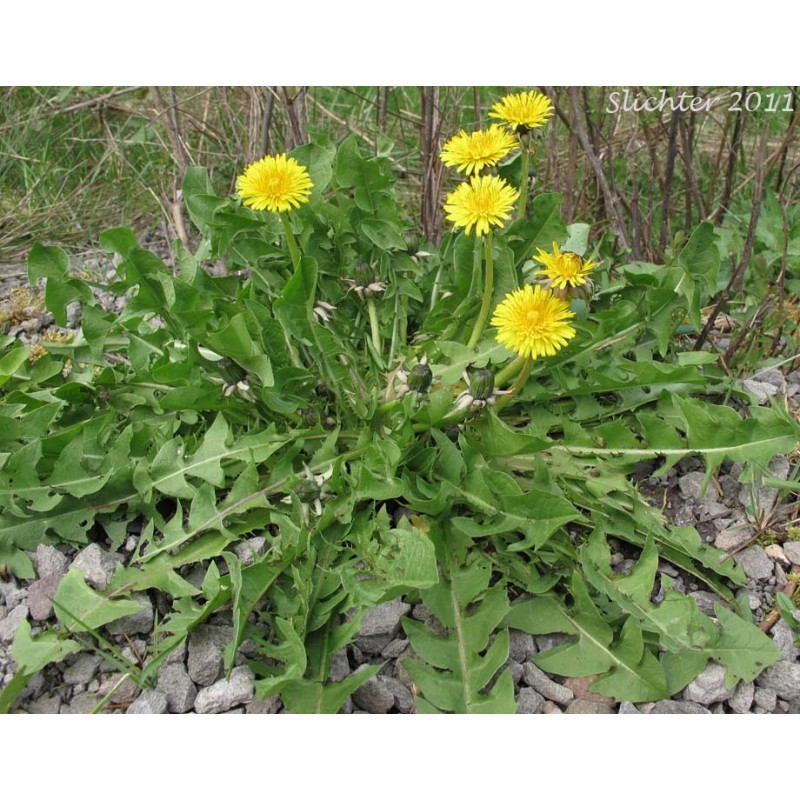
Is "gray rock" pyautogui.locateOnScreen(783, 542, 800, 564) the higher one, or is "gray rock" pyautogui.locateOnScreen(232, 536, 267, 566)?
"gray rock" pyautogui.locateOnScreen(232, 536, 267, 566)

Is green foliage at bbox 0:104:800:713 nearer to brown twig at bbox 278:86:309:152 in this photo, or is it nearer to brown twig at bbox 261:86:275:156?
brown twig at bbox 278:86:309:152

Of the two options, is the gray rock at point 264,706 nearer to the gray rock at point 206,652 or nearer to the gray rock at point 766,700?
the gray rock at point 206,652

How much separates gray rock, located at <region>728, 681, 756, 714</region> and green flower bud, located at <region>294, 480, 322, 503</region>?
1176mm

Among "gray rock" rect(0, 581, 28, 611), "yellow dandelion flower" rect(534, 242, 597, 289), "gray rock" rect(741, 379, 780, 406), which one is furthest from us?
"gray rock" rect(741, 379, 780, 406)

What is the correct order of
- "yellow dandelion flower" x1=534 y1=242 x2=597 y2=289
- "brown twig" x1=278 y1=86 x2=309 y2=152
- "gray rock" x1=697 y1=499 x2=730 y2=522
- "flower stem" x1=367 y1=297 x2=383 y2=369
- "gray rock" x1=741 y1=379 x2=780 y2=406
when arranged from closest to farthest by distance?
"yellow dandelion flower" x1=534 y1=242 x2=597 y2=289
"gray rock" x1=697 y1=499 x2=730 y2=522
"flower stem" x1=367 y1=297 x2=383 y2=369
"gray rock" x1=741 y1=379 x2=780 y2=406
"brown twig" x1=278 y1=86 x2=309 y2=152

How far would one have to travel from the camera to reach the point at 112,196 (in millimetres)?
4266

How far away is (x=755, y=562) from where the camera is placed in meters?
2.37

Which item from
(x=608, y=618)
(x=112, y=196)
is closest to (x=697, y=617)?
(x=608, y=618)

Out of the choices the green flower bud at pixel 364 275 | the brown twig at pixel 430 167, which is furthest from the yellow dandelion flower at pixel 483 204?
the brown twig at pixel 430 167

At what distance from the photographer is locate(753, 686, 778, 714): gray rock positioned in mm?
2053

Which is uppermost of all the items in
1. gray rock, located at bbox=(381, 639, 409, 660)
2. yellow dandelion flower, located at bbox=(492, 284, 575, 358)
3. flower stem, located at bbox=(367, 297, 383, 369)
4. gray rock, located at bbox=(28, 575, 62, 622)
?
yellow dandelion flower, located at bbox=(492, 284, 575, 358)

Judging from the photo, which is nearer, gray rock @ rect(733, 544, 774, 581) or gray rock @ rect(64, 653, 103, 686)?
gray rock @ rect(64, 653, 103, 686)

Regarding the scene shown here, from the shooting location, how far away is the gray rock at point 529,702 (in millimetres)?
2059

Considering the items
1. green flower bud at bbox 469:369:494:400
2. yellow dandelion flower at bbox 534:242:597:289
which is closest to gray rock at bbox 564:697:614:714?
green flower bud at bbox 469:369:494:400
